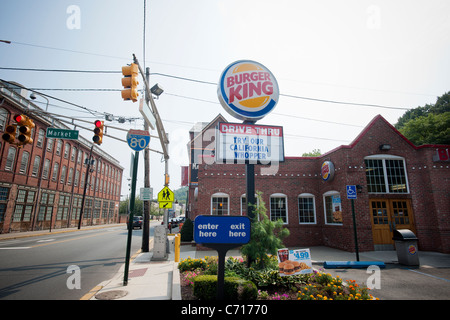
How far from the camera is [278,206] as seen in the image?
14836 mm

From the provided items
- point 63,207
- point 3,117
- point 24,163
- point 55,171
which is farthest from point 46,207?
point 3,117

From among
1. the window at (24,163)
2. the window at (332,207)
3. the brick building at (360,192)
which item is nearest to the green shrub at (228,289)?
the brick building at (360,192)

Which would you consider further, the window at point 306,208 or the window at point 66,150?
the window at point 66,150

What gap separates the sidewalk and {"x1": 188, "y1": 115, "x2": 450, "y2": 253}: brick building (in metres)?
1.13

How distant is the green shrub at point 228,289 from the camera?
5059mm

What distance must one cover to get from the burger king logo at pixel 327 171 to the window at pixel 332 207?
898 mm

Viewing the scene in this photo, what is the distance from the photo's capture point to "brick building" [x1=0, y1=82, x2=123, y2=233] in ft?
81.7

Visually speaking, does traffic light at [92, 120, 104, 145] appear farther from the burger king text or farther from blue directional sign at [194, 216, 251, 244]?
blue directional sign at [194, 216, 251, 244]

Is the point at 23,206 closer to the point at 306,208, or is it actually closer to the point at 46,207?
the point at 46,207

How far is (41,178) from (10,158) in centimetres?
512

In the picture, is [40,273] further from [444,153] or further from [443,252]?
[444,153]

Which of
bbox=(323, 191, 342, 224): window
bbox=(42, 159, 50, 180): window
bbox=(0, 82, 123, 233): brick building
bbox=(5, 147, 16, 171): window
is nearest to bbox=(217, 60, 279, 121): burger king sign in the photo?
bbox=(323, 191, 342, 224): window

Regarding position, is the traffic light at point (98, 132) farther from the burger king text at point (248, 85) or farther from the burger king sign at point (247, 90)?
the burger king text at point (248, 85)

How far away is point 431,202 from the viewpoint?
13.0 meters
